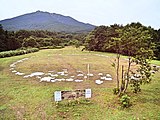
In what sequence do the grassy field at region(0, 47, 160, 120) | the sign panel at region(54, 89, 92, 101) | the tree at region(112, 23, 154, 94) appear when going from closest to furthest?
the grassy field at region(0, 47, 160, 120), the sign panel at region(54, 89, 92, 101), the tree at region(112, 23, 154, 94)

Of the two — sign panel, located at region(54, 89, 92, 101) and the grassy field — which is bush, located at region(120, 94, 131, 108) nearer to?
the grassy field

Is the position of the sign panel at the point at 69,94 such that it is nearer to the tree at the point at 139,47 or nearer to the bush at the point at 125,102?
the bush at the point at 125,102

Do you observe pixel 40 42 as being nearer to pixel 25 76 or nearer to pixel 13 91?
pixel 25 76

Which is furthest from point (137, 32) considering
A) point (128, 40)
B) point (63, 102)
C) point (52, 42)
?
point (52, 42)

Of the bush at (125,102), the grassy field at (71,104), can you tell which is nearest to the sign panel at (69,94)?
the grassy field at (71,104)

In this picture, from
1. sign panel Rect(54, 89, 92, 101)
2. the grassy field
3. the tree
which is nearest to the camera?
the grassy field

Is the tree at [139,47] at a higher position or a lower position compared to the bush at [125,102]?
higher

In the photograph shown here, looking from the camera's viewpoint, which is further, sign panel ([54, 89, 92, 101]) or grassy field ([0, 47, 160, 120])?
sign panel ([54, 89, 92, 101])

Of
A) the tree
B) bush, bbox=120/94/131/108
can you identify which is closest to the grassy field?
bush, bbox=120/94/131/108

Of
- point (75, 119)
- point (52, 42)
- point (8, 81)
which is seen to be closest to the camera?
point (75, 119)

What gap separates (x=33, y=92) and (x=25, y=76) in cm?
336

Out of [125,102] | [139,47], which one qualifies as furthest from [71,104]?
[139,47]

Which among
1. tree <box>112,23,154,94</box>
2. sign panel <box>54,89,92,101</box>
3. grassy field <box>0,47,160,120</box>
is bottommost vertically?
grassy field <box>0,47,160,120</box>

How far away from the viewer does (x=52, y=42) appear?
1908 inches
